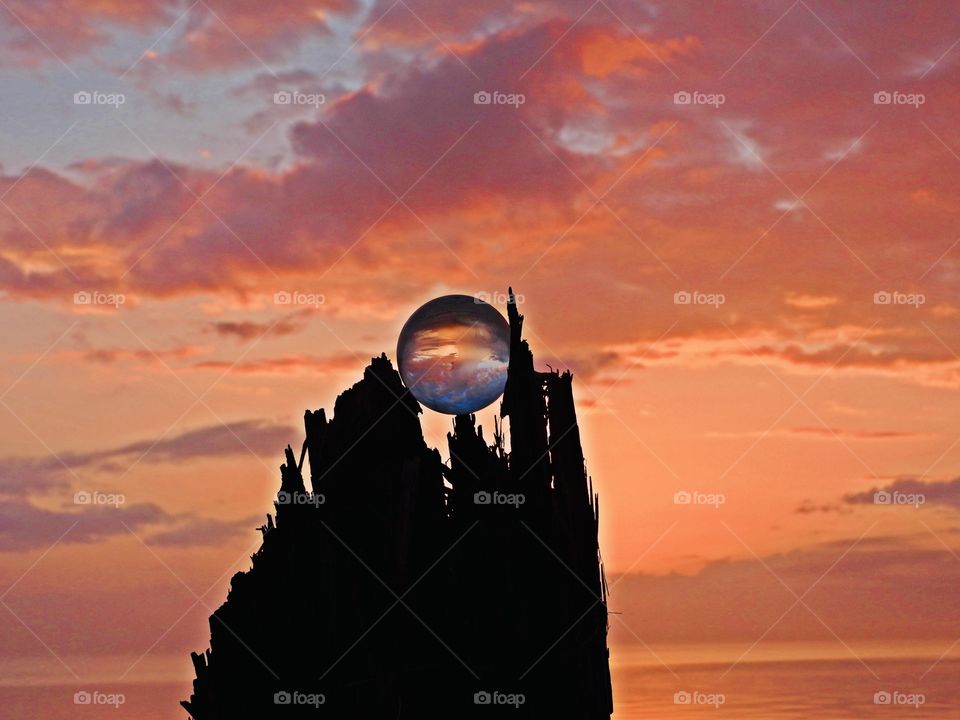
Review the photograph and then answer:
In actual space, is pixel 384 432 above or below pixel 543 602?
above

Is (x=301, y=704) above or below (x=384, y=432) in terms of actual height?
below

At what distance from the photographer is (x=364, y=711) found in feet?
61.9

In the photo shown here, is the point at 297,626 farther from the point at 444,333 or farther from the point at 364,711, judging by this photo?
the point at 444,333

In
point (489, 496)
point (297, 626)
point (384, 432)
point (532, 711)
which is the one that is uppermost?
point (384, 432)

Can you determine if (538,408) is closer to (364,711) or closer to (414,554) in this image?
(414,554)

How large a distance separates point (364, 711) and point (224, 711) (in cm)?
241

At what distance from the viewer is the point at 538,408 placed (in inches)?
770

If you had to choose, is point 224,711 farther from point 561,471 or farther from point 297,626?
point 561,471

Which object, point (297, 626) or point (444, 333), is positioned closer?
point (444, 333)

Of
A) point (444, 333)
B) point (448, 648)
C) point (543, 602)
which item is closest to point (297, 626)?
point (448, 648)

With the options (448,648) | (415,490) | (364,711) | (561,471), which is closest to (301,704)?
(364,711)

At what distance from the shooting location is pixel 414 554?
19234mm

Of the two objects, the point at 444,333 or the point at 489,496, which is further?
the point at 489,496

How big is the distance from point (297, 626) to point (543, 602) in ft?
12.0
